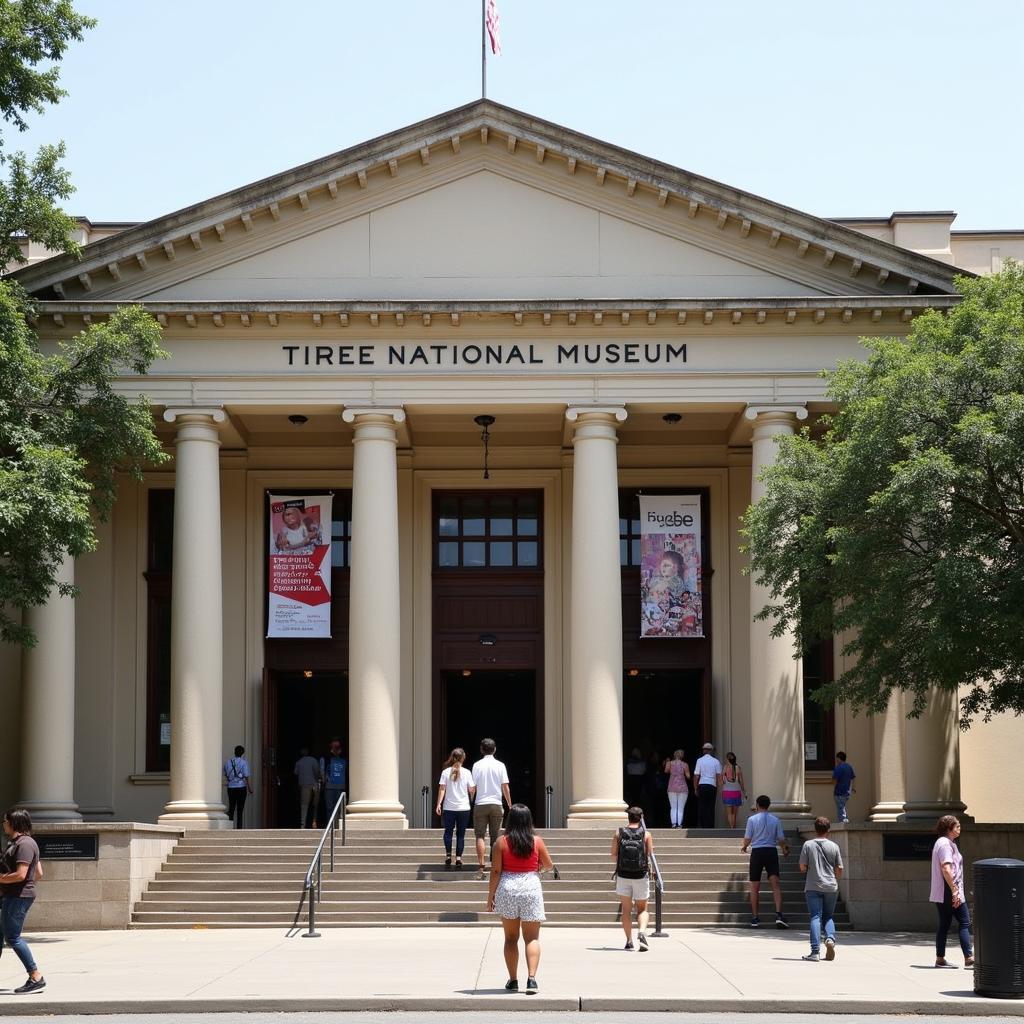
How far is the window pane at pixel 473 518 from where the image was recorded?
31.1 metres

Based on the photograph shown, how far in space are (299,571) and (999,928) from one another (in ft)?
56.9

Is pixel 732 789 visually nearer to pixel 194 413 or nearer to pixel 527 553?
pixel 527 553

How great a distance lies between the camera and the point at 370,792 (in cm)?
2583

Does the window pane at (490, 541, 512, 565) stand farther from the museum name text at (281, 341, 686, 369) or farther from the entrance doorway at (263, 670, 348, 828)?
the museum name text at (281, 341, 686, 369)

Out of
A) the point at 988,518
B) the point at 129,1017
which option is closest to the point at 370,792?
the point at 988,518

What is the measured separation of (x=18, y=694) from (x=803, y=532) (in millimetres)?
14626

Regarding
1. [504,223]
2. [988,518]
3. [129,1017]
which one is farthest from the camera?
[504,223]

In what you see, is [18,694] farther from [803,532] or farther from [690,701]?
[803,532]

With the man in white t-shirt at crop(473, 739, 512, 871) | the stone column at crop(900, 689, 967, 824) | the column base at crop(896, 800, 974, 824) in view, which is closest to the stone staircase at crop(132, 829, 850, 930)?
the man in white t-shirt at crop(473, 739, 512, 871)

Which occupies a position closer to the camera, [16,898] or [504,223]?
[16,898]

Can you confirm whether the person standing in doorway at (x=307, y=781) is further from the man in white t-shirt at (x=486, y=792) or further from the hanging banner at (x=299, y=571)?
the man in white t-shirt at (x=486, y=792)

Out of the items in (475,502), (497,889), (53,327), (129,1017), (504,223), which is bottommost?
(129,1017)

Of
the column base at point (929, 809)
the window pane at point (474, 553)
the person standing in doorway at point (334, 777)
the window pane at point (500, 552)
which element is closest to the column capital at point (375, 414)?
the window pane at point (474, 553)

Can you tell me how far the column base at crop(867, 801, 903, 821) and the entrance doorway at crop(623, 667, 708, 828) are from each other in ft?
10.6
